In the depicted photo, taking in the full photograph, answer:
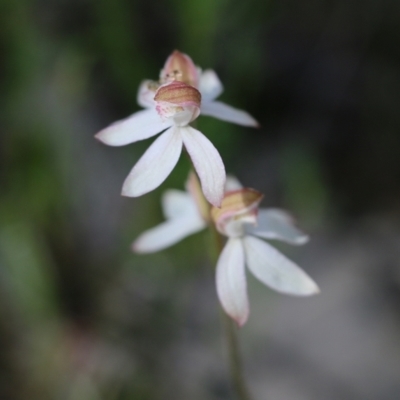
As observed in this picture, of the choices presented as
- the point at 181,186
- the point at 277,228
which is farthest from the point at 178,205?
the point at 181,186

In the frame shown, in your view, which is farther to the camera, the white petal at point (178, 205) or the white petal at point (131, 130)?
the white petal at point (178, 205)

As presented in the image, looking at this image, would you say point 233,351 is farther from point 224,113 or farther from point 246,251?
point 224,113

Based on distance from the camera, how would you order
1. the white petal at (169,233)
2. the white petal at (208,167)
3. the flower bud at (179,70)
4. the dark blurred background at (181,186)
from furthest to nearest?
the dark blurred background at (181,186)
the white petal at (169,233)
the flower bud at (179,70)
the white petal at (208,167)

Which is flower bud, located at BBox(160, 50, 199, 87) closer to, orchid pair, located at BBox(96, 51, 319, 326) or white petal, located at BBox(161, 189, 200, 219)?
orchid pair, located at BBox(96, 51, 319, 326)

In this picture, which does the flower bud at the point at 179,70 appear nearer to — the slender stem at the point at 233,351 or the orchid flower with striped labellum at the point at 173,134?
the orchid flower with striped labellum at the point at 173,134

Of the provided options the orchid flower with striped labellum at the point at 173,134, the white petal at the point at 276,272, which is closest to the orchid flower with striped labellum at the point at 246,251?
the white petal at the point at 276,272

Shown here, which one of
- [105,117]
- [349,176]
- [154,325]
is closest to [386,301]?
[349,176]
